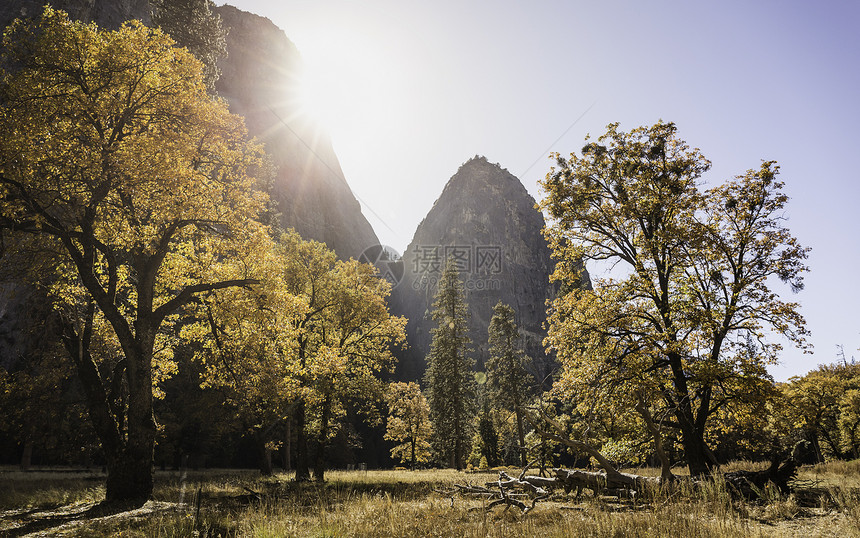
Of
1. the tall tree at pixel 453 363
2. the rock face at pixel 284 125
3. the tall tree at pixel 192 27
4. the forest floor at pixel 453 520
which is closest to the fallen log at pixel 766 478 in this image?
the forest floor at pixel 453 520

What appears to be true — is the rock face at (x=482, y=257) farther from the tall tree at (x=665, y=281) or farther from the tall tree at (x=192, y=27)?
the tall tree at (x=665, y=281)

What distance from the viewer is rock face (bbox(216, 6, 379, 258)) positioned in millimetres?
106062

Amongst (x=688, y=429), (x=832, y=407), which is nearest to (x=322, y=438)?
(x=688, y=429)

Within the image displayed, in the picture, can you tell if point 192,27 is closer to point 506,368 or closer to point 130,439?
point 130,439

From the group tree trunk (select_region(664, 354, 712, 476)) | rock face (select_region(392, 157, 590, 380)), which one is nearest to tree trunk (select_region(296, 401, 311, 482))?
tree trunk (select_region(664, 354, 712, 476))

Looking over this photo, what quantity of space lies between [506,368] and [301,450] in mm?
21033

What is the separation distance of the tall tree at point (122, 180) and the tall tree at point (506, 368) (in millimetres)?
27097

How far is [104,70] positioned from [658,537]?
46.2 ft

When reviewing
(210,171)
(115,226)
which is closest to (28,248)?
(115,226)

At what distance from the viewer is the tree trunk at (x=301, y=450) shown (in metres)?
18.8

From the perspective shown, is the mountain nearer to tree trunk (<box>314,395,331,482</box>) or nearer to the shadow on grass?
tree trunk (<box>314,395,331,482</box>)

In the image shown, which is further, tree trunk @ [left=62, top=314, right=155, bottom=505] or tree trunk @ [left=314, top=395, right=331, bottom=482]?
tree trunk @ [left=314, top=395, right=331, bottom=482]

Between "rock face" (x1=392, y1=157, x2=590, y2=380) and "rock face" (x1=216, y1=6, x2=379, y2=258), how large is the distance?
31996 millimetres

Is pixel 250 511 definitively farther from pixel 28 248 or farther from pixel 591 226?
pixel 591 226
